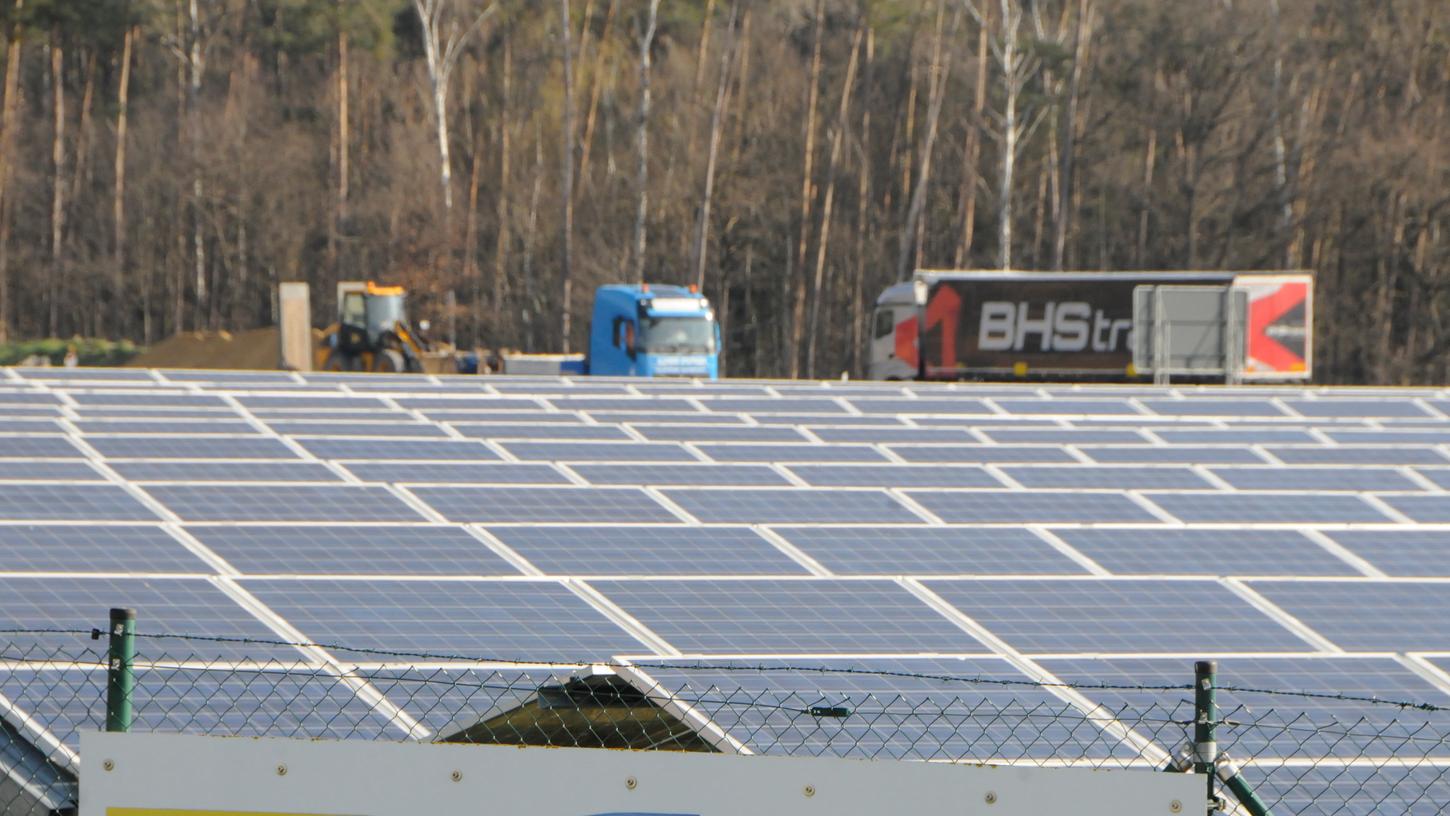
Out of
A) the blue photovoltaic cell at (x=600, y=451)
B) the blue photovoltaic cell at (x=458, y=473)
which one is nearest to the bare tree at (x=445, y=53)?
the blue photovoltaic cell at (x=600, y=451)

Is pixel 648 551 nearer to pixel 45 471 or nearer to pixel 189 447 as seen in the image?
pixel 189 447

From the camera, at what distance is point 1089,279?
38.1 meters

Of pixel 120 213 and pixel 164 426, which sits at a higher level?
pixel 120 213

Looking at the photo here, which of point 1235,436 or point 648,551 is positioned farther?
point 1235,436

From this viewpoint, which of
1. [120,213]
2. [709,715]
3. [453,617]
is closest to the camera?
[709,715]

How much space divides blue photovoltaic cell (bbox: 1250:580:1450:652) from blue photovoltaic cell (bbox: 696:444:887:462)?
4.27 meters

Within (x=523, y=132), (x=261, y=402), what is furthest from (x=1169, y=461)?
(x=523, y=132)

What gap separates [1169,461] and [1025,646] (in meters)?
6.05

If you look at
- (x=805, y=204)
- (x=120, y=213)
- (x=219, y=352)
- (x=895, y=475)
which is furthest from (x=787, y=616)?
(x=120, y=213)

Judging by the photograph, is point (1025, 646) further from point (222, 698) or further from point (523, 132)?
point (523, 132)

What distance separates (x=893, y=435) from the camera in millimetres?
16375

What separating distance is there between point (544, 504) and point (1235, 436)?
7338mm

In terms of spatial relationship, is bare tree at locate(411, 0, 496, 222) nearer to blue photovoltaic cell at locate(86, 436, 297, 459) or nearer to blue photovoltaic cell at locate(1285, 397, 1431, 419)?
blue photovoltaic cell at locate(1285, 397, 1431, 419)

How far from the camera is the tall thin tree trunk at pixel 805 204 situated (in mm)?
55688
